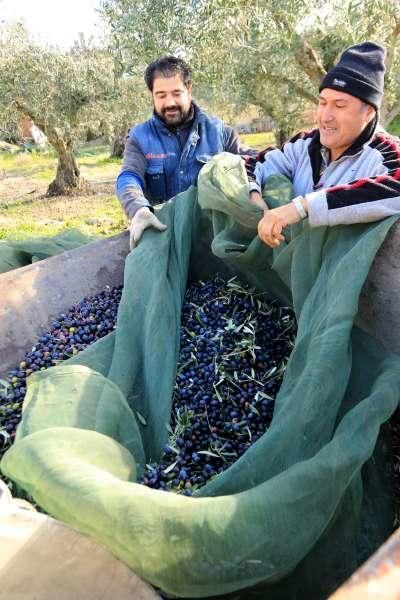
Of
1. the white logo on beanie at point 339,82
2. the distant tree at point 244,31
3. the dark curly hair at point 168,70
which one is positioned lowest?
the white logo on beanie at point 339,82

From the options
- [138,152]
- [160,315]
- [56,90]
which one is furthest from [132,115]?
[160,315]

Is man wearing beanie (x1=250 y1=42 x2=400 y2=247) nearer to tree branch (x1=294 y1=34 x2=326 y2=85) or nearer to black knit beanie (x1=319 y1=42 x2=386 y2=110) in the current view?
black knit beanie (x1=319 y1=42 x2=386 y2=110)

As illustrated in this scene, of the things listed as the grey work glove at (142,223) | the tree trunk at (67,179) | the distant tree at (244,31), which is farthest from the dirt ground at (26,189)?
the grey work glove at (142,223)

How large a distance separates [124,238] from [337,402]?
217 cm

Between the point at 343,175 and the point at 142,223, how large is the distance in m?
1.14

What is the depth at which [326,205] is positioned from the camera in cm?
206

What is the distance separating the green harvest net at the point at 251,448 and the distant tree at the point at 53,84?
11.7 metres

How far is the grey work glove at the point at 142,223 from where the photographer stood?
290 cm

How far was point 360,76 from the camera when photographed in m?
2.26

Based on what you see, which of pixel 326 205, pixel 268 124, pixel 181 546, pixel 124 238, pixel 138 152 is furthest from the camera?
pixel 268 124

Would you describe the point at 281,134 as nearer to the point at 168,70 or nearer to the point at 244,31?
the point at 244,31

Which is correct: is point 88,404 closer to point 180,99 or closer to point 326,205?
point 326,205

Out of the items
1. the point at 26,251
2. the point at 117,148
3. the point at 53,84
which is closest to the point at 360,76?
the point at 26,251

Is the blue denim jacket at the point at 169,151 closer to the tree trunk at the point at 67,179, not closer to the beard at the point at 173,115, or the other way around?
the beard at the point at 173,115
